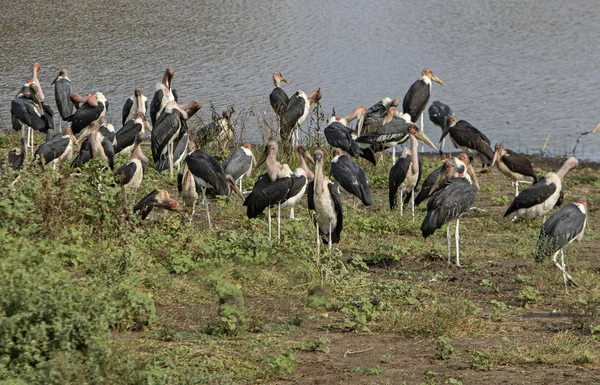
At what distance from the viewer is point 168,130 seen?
12.0 m

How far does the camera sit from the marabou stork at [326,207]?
8578 millimetres

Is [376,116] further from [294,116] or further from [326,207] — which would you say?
[326,207]

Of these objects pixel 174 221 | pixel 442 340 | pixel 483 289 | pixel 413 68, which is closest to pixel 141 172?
pixel 174 221

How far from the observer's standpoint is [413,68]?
2102 centimetres

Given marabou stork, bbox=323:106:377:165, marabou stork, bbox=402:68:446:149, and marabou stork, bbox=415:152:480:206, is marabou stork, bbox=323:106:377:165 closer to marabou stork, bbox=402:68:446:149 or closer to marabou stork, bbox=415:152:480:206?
marabou stork, bbox=415:152:480:206

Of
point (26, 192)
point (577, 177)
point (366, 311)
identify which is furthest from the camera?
point (577, 177)

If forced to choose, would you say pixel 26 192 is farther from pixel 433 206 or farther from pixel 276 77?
pixel 276 77

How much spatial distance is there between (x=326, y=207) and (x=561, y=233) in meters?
2.09

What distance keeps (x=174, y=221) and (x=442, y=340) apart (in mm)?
3180

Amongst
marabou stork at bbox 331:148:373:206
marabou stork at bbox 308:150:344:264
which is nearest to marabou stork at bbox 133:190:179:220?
marabou stork at bbox 308:150:344:264

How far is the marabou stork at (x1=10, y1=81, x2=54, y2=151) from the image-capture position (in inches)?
529

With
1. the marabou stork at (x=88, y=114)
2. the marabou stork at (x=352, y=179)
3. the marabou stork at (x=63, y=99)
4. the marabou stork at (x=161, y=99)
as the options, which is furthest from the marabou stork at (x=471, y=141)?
the marabou stork at (x=63, y=99)

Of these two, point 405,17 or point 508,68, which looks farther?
point 405,17

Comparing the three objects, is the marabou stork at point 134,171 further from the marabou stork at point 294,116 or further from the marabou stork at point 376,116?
the marabou stork at point 376,116
